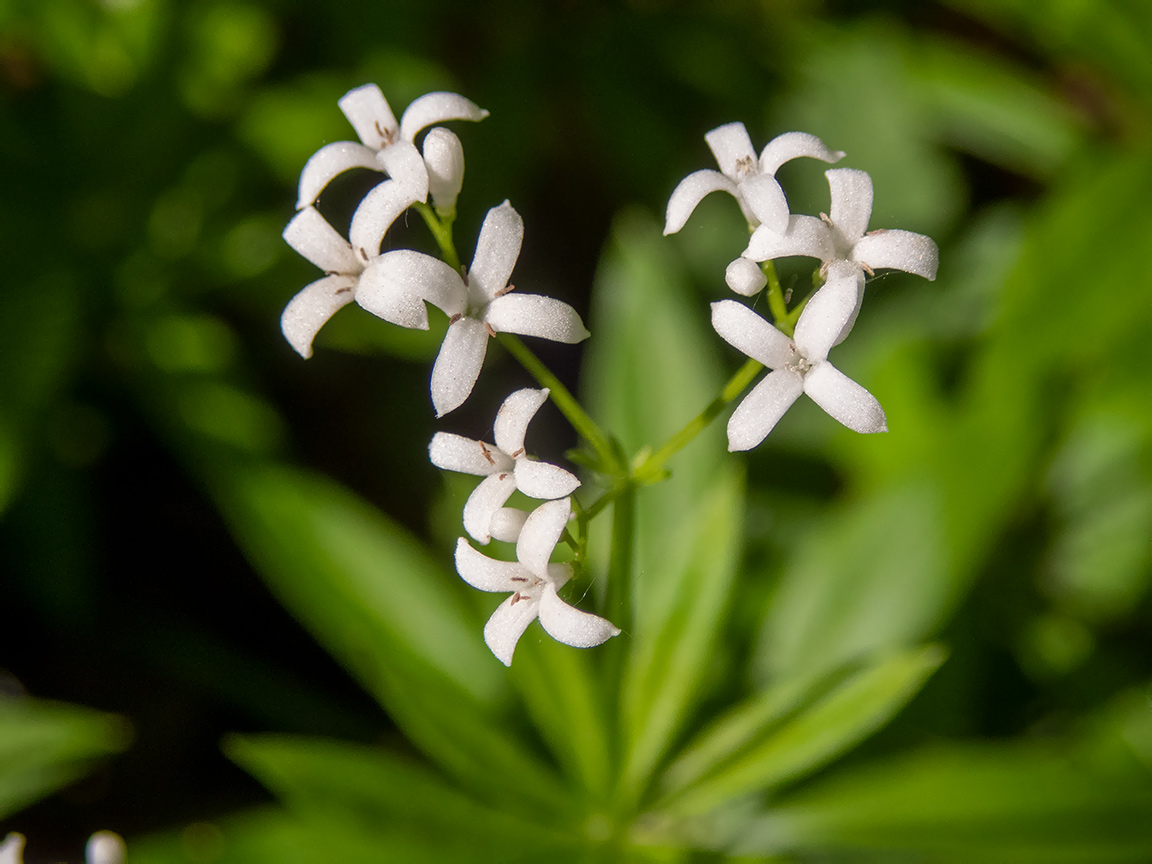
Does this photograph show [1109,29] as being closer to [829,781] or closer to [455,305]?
[829,781]

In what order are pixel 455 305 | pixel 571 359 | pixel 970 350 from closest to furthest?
pixel 455 305 → pixel 970 350 → pixel 571 359

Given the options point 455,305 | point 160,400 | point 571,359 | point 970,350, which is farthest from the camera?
point 571,359

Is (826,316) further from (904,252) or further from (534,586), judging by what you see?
(534,586)

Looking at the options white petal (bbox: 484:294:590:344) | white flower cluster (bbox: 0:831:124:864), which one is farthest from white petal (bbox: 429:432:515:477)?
white flower cluster (bbox: 0:831:124:864)

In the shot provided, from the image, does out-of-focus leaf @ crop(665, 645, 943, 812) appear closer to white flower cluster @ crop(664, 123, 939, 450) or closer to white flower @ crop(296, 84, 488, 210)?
white flower cluster @ crop(664, 123, 939, 450)

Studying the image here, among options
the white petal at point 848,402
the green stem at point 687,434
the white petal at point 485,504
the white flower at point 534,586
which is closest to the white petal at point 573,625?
the white flower at point 534,586

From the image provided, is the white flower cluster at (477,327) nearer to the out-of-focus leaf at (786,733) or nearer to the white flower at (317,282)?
the white flower at (317,282)

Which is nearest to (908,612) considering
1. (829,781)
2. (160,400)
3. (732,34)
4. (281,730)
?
(829,781)
